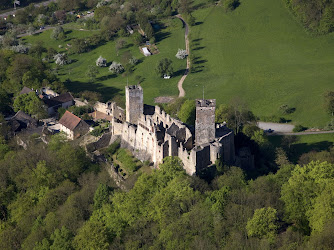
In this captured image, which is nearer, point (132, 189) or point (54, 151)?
point (132, 189)

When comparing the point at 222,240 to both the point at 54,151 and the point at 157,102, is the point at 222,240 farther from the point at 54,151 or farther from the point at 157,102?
the point at 157,102

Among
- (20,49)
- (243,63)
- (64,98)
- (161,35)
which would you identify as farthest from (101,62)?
(243,63)

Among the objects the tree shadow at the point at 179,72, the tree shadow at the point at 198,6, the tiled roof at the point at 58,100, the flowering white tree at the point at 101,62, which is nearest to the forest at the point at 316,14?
the tree shadow at the point at 198,6

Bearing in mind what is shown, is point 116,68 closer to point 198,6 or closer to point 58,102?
point 58,102

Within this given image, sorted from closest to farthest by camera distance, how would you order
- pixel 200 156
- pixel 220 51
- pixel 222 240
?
pixel 222 240 → pixel 200 156 → pixel 220 51

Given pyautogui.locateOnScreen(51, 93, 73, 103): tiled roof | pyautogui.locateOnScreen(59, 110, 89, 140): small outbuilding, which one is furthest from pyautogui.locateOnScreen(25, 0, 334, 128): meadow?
pyautogui.locateOnScreen(59, 110, 89, 140): small outbuilding

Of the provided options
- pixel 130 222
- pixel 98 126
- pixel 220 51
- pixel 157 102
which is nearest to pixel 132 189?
pixel 130 222

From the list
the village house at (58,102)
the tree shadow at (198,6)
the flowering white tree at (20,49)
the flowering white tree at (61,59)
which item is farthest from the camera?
the tree shadow at (198,6)

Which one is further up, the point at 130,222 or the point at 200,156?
the point at 200,156

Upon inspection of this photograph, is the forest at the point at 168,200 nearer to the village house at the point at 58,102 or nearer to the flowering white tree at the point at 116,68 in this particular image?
the village house at the point at 58,102
